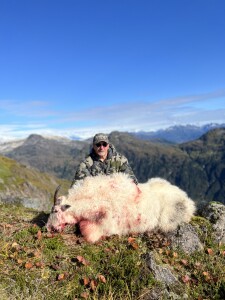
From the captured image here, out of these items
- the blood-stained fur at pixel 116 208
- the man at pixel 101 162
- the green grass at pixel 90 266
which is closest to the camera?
the green grass at pixel 90 266

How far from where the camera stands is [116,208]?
12.0 meters

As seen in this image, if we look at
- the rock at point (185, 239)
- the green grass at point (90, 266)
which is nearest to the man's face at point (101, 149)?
the green grass at point (90, 266)

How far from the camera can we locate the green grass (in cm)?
906

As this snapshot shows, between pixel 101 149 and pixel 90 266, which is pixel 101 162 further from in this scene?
pixel 90 266

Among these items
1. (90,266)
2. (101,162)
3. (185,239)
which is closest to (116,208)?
(90,266)

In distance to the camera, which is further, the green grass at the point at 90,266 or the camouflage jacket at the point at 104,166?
the camouflage jacket at the point at 104,166

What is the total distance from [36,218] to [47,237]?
2380 millimetres

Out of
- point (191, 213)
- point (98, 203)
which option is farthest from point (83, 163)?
point (191, 213)

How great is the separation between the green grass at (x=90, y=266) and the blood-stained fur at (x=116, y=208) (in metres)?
0.38

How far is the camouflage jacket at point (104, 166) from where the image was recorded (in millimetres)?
14055

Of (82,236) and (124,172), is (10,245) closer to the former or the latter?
(82,236)

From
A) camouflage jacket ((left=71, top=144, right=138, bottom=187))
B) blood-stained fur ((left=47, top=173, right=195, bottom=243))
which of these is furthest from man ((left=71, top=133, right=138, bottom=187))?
blood-stained fur ((left=47, top=173, right=195, bottom=243))

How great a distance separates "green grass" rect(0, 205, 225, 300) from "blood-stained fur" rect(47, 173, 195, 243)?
0.38 meters

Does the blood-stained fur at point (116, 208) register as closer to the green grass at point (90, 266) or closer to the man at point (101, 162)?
the green grass at point (90, 266)
